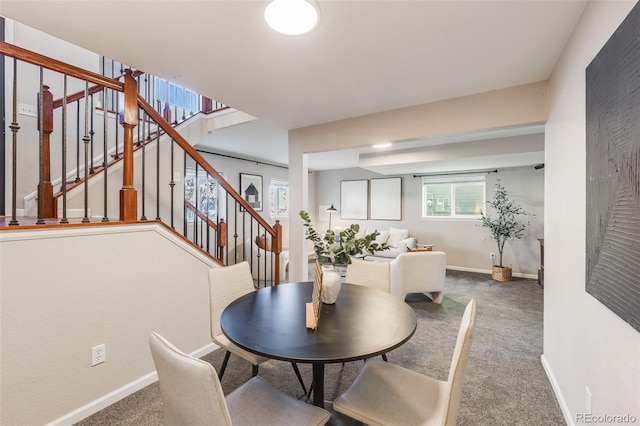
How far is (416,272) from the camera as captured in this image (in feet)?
12.8

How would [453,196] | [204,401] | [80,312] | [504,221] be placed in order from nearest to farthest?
[204,401] → [80,312] → [504,221] → [453,196]

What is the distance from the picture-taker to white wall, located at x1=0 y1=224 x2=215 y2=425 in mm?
1505

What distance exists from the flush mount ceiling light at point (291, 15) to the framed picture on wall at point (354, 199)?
6038 mm

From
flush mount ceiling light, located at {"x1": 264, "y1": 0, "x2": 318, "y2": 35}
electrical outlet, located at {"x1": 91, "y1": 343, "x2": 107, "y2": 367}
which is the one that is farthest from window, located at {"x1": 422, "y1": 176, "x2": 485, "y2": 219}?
electrical outlet, located at {"x1": 91, "y1": 343, "x2": 107, "y2": 367}

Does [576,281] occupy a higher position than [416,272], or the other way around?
[576,281]

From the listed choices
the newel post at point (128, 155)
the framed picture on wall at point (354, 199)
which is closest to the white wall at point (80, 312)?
the newel post at point (128, 155)

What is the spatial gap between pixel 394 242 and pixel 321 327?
5.25 m

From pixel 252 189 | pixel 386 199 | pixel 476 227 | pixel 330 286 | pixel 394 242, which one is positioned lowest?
pixel 394 242

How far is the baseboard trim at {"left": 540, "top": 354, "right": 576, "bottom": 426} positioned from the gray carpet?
3cm

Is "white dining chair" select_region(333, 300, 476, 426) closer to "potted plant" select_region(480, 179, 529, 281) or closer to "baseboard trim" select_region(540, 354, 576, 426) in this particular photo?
"baseboard trim" select_region(540, 354, 576, 426)

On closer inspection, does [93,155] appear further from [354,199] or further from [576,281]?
[354,199]

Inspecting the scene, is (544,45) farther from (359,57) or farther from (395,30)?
(359,57)

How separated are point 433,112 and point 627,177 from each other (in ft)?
6.23

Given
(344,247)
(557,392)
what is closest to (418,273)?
(557,392)
